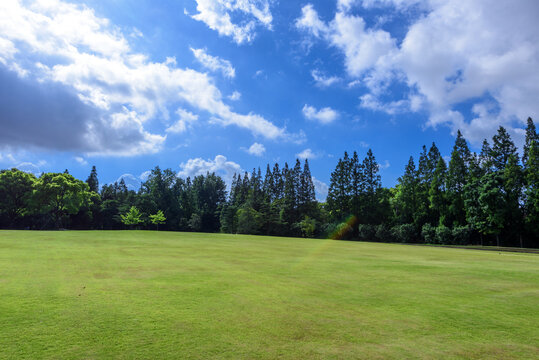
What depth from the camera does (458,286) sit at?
9.73 meters

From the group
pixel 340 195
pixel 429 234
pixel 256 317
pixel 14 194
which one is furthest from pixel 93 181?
pixel 256 317

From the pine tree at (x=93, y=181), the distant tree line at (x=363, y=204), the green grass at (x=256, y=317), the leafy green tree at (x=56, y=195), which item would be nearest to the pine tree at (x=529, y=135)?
the distant tree line at (x=363, y=204)

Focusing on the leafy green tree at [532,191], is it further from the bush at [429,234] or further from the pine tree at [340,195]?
the pine tree at [340,195]

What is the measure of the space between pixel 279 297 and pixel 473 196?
194ft

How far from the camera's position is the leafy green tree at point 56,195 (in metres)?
63.8

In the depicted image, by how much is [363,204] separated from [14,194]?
263 ft

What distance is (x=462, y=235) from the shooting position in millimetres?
53969

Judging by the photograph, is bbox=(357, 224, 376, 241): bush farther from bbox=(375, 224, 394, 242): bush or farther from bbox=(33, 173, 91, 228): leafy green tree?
bbox=(33, 173, 91, 228): leafy green tree

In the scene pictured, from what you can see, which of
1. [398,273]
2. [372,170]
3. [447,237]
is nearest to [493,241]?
[447,237]

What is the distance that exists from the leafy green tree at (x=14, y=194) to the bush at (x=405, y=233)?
77.2m

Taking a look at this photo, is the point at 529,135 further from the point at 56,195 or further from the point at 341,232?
the point at 56,195

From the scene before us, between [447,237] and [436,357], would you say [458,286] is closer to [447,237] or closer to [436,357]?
[436,357]

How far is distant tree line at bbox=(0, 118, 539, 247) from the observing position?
51.8 m

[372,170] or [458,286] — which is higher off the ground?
[372,170]
